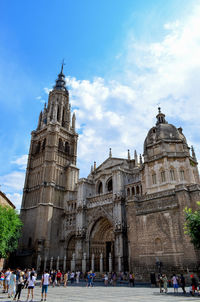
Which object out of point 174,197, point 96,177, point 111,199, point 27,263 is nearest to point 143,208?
point 174,197

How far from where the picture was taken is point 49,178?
39.3 meters

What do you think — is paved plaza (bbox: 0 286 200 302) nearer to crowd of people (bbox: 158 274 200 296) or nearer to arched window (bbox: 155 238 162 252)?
crowd of people (bbox: 158 274 200 296)

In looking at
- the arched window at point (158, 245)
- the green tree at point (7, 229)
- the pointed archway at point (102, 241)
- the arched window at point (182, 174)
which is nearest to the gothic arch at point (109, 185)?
the pointed archway at point (102, 241)

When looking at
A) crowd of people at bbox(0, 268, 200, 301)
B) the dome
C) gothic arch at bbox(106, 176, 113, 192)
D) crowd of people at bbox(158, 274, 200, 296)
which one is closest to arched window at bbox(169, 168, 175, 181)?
the dome

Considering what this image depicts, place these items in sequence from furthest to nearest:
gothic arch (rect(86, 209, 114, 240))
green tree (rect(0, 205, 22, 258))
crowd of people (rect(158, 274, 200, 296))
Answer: gothic arch (rect(86, 209, 114, 240))
green tree (rect(0, 205, 22, 258))
crowd of people (rect(158, 274, 200, 296))

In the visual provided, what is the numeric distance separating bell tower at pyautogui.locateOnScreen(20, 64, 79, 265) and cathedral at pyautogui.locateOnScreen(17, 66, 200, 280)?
0.15m

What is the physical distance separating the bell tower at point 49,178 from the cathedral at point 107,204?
146mm

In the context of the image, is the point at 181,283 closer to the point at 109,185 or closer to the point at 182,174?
the point at 182,174

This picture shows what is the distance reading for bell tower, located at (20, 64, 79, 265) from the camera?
35750 mm

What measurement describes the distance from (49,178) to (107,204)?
1236 cm

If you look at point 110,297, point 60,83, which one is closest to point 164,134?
point 110,297

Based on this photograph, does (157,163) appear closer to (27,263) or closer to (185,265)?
(185,265)

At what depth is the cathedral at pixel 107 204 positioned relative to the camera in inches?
831

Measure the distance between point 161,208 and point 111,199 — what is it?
11176mm
